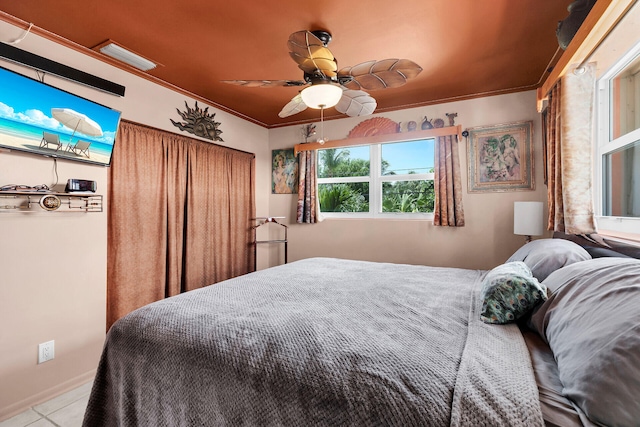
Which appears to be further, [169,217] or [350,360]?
[169,217]

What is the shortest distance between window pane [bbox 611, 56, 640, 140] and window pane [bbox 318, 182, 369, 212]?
238cm

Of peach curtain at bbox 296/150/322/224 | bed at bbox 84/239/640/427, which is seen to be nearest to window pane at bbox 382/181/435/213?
peach curtain at bbox 296/150/322/224

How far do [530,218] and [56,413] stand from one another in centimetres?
389

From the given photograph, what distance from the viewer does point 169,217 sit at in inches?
119

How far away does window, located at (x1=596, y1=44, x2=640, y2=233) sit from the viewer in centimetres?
188

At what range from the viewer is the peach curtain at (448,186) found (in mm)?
3295

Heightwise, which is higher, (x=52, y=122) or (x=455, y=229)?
(x=52, y=122)

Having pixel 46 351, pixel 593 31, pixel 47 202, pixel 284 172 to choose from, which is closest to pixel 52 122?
pixel 47 202

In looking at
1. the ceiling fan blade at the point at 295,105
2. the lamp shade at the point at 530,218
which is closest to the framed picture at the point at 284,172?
the ceiling fan blade at the point at 295,105

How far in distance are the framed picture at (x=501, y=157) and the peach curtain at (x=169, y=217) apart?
9.15 feet

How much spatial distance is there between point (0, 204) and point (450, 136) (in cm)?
383

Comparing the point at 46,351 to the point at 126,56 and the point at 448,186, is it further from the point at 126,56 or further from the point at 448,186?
the point at 448,186

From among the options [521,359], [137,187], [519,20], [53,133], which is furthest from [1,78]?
[519,20]

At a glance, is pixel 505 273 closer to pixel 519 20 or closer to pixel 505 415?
pixel 505 415
